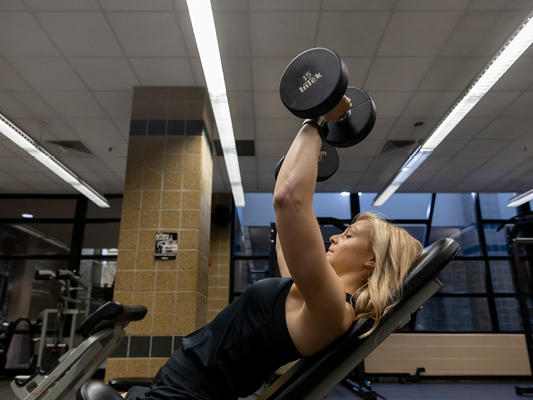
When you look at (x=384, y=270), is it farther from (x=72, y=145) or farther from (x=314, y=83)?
(x=72, y=145)

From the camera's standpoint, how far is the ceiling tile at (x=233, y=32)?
3.09 metres

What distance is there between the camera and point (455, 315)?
664 cm

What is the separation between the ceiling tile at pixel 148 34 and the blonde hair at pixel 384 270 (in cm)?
278

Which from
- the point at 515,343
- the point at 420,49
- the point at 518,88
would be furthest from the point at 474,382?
the point at 420,49

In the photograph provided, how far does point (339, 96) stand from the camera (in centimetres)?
78

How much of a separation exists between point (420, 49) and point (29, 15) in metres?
3.24

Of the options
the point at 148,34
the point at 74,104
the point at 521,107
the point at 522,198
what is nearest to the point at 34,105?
the point at 74,104

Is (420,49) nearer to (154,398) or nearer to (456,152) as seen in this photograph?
(456,152)

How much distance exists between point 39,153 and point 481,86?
504 centimetres

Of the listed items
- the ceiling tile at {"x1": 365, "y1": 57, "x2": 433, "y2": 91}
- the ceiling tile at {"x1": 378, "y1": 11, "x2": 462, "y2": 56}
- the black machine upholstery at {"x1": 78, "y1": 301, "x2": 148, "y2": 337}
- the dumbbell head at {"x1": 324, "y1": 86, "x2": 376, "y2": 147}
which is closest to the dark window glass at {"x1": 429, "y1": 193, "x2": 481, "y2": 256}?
the ceiling tile at {"x1": 365, "y1": 57, "x2": 433, "y2": 91}

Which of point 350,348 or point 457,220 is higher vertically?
point 457,220

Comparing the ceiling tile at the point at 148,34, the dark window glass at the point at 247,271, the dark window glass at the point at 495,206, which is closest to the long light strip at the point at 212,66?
the ceiling tile at the point at 148,34

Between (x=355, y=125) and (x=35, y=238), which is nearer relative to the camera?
(x=355, y=125)

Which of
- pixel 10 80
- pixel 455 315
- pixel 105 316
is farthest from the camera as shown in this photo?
pixel 455 315
